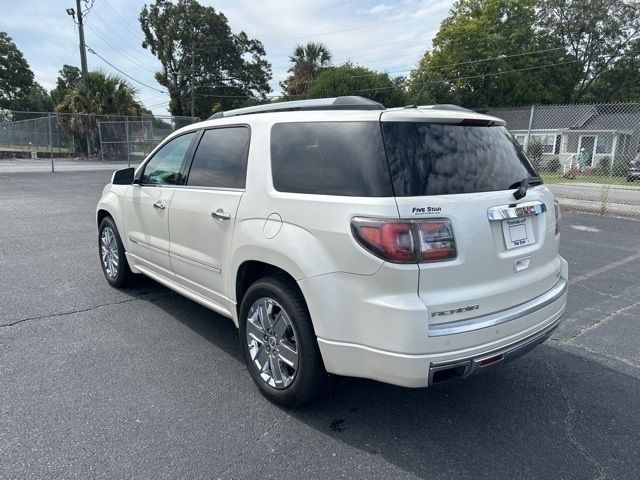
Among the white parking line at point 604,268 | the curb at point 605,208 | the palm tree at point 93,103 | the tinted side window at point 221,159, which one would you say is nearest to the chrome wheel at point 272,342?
the tinted side window at point 221,159

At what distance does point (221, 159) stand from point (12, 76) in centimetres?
6799

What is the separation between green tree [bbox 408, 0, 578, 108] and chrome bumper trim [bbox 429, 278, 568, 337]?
41.0 meters

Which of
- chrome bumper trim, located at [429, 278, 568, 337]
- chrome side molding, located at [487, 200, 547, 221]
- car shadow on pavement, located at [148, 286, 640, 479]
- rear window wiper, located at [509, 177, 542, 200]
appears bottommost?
car shadow on pavement, located at [148, 286, 640, 479]

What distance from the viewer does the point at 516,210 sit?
2.68 m

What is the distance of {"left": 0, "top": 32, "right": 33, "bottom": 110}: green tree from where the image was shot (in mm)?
56312

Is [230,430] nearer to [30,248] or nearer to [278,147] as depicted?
[278,147]

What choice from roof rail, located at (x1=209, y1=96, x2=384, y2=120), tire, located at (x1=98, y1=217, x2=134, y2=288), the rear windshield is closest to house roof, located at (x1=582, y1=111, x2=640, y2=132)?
the rear windshield

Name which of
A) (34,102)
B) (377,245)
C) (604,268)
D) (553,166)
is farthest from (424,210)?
(34,102)

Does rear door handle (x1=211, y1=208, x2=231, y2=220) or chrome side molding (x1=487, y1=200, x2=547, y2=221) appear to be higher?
chrome side molding (x1=487, y1=200, x2=547, y2=221)

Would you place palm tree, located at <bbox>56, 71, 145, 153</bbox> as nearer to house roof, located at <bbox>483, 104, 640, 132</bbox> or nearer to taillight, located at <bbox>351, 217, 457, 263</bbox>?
house roof, located at <bbox>483, 104, 640, 132</bbox>

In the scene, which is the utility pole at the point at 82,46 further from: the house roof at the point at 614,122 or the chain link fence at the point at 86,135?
the house roof at the point at 614,122

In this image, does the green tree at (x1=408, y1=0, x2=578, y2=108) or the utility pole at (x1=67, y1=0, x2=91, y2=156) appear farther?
the green tree at (x1=408, y1=0, x2=578, y2=108)

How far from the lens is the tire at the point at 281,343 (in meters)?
2.67

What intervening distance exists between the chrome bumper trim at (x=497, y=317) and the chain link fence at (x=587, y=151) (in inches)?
347
